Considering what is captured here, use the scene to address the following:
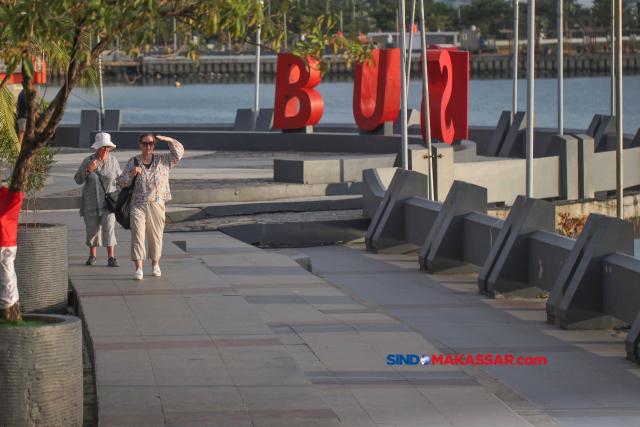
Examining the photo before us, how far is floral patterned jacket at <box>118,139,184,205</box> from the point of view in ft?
29.8

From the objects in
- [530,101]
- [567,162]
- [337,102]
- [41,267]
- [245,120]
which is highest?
[337,102]

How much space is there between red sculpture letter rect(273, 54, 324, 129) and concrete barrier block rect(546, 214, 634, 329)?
1838 centimetres

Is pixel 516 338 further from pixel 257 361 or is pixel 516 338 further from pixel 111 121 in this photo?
pixel 111 121

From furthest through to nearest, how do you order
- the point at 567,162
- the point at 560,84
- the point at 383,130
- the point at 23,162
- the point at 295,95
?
the point at 295,95, the point at 383,130, the point at 560,84, the point at 567,162, the point at 23,162

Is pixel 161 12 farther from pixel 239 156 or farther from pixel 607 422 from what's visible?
pixel 239 156

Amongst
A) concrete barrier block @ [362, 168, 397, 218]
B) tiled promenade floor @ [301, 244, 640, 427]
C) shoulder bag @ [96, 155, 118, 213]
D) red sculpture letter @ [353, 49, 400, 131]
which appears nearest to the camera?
tiled promenade floor @ [301, 244, 640, 427]

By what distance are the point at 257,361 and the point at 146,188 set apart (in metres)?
3.50

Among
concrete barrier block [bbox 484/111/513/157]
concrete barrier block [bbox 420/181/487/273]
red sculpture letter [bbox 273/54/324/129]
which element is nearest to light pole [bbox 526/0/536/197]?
concrete barrier block [bbox 420/181/487/273]

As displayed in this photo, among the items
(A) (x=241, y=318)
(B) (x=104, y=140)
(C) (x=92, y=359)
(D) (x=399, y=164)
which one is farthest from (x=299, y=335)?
(D) (x=399, y=164)

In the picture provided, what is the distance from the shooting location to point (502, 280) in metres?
10.8

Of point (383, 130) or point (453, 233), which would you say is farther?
point (383, 130)

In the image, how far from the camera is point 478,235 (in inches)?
478

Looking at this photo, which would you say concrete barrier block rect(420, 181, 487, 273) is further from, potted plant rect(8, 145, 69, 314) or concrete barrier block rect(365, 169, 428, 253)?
potted plant rect(8, 145, 69, 314)

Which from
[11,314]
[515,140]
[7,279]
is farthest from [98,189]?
[515,140]
